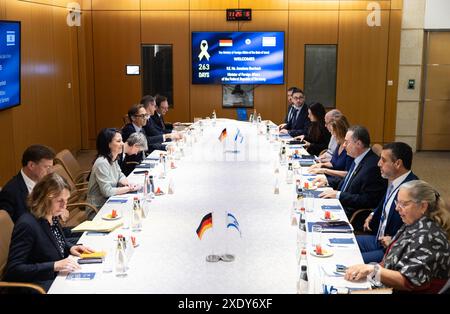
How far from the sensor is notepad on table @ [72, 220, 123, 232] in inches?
172

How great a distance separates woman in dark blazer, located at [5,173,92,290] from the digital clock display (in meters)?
8.56

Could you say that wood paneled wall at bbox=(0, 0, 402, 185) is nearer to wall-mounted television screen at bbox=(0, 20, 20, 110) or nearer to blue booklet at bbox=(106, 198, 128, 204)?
wall-mounted television screen at bbox=(0, 20, 20, 110)

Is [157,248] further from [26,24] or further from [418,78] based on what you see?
[418,78]

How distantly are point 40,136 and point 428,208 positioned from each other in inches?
296

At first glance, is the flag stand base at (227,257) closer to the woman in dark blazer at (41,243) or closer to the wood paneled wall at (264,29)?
the woman in dark blazer at (41,243)

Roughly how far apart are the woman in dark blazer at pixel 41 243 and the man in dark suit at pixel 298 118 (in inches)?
251

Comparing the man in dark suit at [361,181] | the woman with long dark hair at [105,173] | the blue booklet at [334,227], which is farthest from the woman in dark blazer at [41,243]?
the man in dark suit at [361,181]

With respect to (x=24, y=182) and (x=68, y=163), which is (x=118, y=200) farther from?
(x=68, y=163)

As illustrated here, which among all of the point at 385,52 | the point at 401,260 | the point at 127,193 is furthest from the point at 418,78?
the point at 401,260

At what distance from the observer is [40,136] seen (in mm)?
9820

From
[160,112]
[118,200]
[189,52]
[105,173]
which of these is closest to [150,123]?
[160,112]

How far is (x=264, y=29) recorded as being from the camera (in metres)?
12.0

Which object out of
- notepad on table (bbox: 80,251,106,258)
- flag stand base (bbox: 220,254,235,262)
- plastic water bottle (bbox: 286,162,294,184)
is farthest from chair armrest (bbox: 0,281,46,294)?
plastic water bottle (bbox: 286,162,294,184)

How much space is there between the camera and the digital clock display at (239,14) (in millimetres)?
11844
